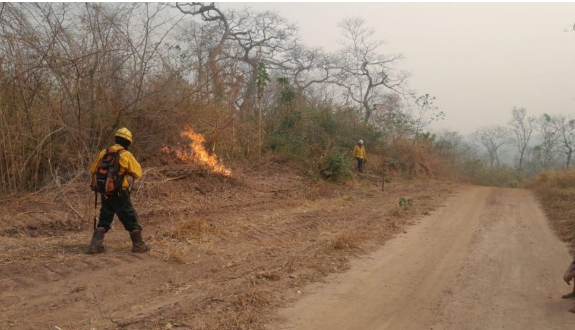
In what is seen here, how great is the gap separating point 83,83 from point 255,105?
823 cm

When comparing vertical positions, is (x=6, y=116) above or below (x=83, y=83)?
below

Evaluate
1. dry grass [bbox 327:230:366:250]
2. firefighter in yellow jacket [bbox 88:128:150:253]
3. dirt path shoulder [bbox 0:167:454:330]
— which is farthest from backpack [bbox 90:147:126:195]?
dry grass [bbox 327:230:366:250]

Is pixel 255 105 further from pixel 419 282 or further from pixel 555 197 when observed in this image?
pixel 419 282

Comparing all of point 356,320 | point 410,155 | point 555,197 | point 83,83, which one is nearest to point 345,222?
point 356,320

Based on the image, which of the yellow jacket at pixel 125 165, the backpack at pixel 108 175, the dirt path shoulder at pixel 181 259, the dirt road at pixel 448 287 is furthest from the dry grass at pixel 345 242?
the backpack at pixel 108 175

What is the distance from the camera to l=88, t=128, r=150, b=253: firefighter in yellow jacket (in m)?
5.39

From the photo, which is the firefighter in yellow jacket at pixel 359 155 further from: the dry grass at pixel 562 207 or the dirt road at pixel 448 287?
the dirt road at pixel 448 287

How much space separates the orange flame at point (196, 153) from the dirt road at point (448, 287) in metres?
5.29

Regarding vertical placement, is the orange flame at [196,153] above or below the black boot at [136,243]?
above

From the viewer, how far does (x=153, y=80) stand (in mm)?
9797

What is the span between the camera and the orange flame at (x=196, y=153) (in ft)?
34.7

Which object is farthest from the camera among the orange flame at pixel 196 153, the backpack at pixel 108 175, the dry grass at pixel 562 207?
the orange flame at pixel 196 153

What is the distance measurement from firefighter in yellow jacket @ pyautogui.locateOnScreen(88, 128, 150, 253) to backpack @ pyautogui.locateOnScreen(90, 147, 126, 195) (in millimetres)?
38

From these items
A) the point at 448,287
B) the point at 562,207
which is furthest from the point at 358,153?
the point at 448,287
